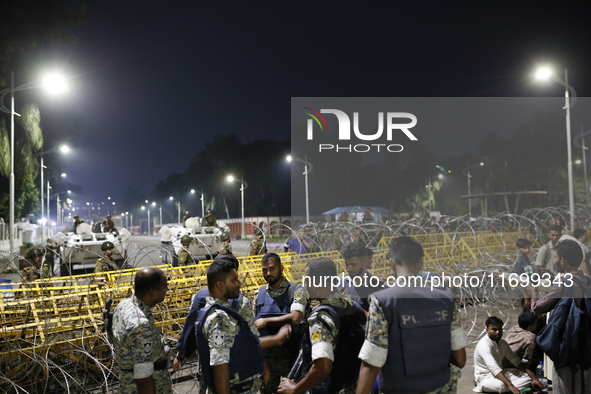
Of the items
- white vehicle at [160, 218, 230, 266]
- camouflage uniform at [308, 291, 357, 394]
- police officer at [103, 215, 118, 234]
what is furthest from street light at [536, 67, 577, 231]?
police officer at [103, 215, 118, 234]

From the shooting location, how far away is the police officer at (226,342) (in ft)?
8.29

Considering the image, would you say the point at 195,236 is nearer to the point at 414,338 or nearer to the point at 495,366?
the point at 495,366

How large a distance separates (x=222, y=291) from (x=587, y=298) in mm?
3324

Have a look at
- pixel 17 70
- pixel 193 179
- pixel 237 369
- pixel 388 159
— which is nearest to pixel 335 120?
pixel 388 159

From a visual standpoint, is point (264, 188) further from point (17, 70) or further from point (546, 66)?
point (546, 66)

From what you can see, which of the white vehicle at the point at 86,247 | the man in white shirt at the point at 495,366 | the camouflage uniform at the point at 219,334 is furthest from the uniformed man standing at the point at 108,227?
the camouflage uniform at the point at 219,334

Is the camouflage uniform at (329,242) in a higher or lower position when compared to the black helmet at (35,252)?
lower

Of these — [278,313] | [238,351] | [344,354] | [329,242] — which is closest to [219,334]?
[238,351]

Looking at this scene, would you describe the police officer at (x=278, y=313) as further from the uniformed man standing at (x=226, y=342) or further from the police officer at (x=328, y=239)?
the police officer at (x=328, y=239)

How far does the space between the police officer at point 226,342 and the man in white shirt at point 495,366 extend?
3311 mm

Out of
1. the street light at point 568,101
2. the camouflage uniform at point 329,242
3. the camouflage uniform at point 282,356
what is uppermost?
the street light at point 568,101

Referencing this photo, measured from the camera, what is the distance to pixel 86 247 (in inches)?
574

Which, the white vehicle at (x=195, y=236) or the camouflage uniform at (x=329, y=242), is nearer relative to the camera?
the camouflage uniform at (x=329, y=242)

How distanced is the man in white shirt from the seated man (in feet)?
0.38
